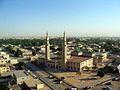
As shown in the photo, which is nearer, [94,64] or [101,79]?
[101,79]

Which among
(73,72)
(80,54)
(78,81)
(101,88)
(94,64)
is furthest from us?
(80,54)

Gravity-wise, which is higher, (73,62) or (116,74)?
(73,62)

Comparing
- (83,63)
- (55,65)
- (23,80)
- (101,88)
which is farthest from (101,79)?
(23,80)

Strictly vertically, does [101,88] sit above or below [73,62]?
below

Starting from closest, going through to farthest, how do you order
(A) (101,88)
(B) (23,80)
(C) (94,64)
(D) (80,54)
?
1. (A) (101,88)
2. (B) (23,80)
3. (C) (94,64)
4. (D) (80,54)

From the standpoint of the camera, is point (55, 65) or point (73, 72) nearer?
point (73, 72)

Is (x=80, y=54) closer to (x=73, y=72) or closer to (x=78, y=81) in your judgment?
(x=73, y=72)

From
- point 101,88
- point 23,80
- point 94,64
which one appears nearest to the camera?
point 101,88

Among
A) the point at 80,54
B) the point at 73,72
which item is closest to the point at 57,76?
the point at 73,72

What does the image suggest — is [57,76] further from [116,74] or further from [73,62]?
[116,74]
